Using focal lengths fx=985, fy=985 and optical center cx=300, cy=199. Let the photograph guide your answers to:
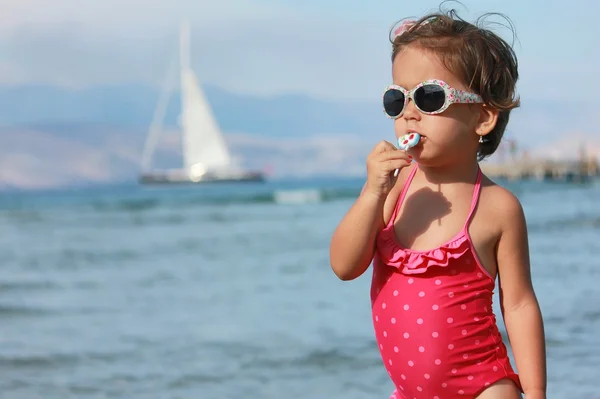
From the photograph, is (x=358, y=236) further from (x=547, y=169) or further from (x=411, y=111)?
(x=547, y=169)

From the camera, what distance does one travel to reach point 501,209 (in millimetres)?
2504

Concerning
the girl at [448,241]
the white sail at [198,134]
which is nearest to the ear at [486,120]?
the girl at [448,241]

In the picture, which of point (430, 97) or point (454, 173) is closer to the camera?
point (430, 97)

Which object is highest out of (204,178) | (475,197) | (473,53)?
(204,178)

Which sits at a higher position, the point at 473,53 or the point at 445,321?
the point at 473,53

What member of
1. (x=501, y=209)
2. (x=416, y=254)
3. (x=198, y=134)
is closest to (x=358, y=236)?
(x=416, y=254)

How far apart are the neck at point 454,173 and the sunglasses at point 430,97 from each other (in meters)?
0.17

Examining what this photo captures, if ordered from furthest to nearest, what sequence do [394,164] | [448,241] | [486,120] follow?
1. [486,120]
2. [448,241]
3. [394,164]

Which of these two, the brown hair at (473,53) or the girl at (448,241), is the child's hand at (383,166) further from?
the brown hair at (473,53)

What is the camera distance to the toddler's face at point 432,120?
2490mm

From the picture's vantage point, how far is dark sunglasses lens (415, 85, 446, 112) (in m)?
2.46

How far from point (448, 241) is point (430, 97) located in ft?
1.20

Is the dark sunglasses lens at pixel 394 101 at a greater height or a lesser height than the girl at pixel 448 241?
greater

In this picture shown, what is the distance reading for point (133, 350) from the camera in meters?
6.81
